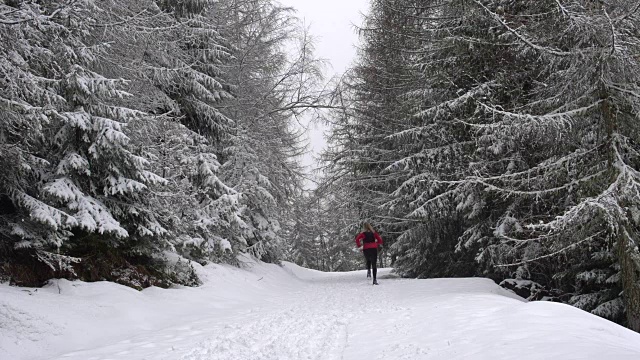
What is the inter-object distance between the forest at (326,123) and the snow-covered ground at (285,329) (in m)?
0.78

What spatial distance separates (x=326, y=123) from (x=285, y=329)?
11262mm

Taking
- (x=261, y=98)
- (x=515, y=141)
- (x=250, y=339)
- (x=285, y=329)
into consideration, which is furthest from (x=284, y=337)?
(x=261, y=98)

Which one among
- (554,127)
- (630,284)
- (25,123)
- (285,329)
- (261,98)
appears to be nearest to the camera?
(25,123)

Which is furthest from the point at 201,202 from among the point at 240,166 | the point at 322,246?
the point at 322,246

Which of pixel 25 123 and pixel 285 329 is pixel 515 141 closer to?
pixel 285 329

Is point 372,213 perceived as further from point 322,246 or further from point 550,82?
point 322,246

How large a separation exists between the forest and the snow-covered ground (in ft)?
2.57

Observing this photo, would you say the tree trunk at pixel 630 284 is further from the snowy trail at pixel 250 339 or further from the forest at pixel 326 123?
the snowy trail at pixel 250 339

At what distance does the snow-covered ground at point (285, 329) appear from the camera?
443 centimetres

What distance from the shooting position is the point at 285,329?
607 centimetres

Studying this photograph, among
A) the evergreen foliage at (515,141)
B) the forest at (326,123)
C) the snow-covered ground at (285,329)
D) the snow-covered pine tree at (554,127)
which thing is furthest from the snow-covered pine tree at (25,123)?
the evergreen foliage at (515,141)

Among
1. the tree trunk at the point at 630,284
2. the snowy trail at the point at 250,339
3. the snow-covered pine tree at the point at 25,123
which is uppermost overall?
the snow-covered pine tree at the point at 25,123

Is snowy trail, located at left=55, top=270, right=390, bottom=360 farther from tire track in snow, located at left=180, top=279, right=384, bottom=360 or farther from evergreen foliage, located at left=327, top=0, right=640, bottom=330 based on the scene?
evergreen foliage, located at left=327, top=0, right=640, bottom=330

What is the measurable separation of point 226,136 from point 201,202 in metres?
2.71
